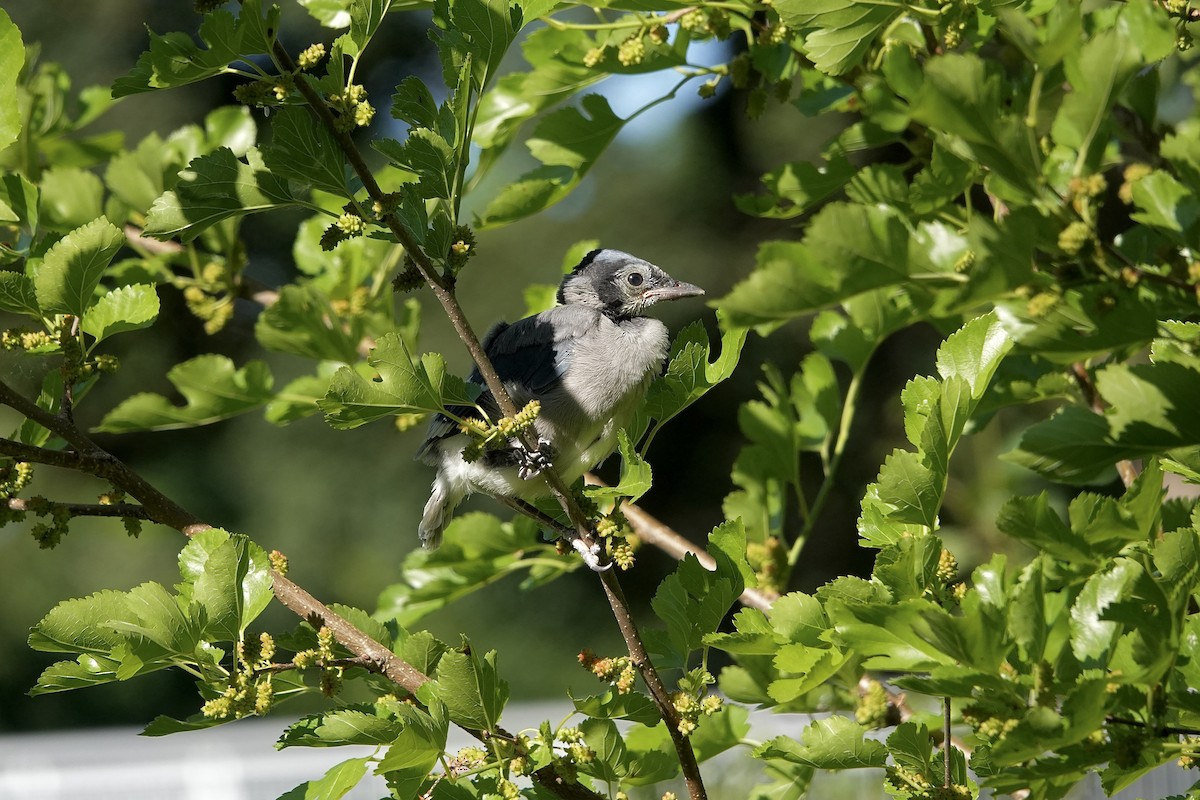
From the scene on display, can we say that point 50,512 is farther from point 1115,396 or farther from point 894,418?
point 894,418

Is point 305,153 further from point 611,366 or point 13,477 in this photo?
point 611,366

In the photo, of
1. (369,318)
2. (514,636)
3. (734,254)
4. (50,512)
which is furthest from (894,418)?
(50,512)

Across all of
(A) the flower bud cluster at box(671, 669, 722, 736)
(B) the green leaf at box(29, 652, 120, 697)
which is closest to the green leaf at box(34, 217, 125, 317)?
(B) the green leaf at box(29, 652, 120, 697)

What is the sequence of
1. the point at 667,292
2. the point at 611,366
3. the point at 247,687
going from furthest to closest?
the point at 667,292
the point at 611,366
the point at 247,687

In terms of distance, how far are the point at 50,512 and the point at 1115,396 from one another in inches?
55.0

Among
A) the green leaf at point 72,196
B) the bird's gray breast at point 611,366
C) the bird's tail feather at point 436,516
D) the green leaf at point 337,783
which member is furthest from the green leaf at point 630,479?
the bird's tail feather at point 436,516

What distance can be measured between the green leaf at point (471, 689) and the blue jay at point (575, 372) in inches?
43.1

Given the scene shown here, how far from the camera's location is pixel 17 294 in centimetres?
157

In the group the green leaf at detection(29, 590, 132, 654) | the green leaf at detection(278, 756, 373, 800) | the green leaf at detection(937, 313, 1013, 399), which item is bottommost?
the green leaf at detection(278, 756, 373, 800)

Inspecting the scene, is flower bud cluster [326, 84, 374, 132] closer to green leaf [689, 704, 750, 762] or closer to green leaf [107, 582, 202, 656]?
green leaf [107, 582, 202, 656]

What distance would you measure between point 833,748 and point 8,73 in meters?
1.32

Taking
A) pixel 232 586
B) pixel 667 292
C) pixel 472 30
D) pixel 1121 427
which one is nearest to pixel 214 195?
pixel 472 30

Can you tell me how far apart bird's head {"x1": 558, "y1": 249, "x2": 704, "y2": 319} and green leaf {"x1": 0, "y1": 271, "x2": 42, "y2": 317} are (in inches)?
63.8

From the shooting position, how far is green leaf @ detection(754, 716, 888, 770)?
142 cm
